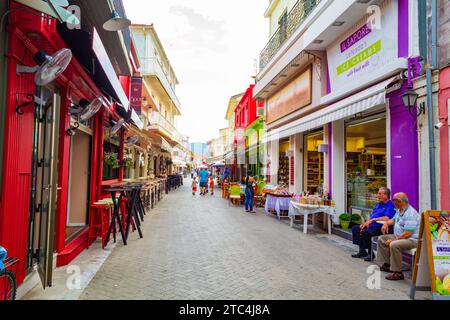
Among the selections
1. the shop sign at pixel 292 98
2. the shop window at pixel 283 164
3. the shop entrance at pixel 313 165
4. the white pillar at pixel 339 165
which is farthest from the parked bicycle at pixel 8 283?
the shop window at pixel 283 164

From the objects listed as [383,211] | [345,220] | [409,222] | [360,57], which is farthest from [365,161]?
[409,222]

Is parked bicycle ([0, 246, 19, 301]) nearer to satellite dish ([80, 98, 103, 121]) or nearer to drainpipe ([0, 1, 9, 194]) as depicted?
drainpipe ([0, 1, 9, 194])

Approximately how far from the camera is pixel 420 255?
4242 millimetres

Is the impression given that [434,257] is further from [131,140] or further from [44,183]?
[131,140]

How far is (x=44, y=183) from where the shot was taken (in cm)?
418

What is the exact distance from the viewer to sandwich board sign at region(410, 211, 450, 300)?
158 inches

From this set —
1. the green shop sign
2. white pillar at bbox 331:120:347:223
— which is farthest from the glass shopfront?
the green shop sign

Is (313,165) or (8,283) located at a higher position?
(313,165)

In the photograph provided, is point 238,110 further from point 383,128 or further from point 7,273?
point 7,273

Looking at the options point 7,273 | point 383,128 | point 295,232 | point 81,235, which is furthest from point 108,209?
point 383,128

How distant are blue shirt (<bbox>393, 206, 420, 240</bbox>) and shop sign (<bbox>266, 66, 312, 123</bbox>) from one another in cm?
642

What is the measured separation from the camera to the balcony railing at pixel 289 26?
1091 centimetres

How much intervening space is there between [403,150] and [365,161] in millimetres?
2619

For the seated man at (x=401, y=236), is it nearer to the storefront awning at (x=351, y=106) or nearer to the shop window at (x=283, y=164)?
the storefront awning at (x=351, y=106)
